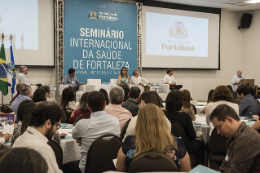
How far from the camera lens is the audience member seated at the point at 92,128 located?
2365mm

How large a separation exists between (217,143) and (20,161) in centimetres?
269

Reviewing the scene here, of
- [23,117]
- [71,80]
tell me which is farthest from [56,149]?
[71,80]

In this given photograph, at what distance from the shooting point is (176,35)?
36.9ft

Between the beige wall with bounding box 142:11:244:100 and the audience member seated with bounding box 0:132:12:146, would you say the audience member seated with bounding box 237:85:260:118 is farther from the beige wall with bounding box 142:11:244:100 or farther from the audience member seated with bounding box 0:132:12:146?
the beige wall with bounding box 142:11:244:100

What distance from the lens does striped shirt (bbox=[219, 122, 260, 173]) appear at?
1.60 meters

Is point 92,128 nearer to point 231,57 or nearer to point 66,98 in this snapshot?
point 66,98

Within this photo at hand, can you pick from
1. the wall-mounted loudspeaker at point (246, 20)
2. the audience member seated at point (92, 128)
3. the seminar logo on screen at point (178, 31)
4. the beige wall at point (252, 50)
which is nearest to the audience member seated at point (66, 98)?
the audience member seated at point (92, 128)

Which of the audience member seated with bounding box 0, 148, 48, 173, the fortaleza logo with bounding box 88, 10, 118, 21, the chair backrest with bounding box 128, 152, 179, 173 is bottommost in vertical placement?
the chair backrest with bounding box 128, 152, 179, 173

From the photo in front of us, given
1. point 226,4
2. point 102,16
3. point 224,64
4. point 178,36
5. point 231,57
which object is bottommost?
point 224,64

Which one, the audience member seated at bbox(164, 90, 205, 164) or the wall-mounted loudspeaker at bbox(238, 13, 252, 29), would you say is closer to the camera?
the audience member seated at bbox(164, 90, 205, 164)

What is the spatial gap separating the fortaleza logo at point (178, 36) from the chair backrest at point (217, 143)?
8.31 metres

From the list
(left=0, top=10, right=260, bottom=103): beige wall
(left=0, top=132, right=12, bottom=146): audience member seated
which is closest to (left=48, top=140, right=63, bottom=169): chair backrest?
(left=0, top=132, right=12, bottom=146): audience member seated

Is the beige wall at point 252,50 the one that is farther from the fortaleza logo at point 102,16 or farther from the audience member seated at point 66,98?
the audience member seated at point 66,98

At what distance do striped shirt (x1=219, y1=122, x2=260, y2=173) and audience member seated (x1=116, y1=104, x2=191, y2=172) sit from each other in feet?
1.03
